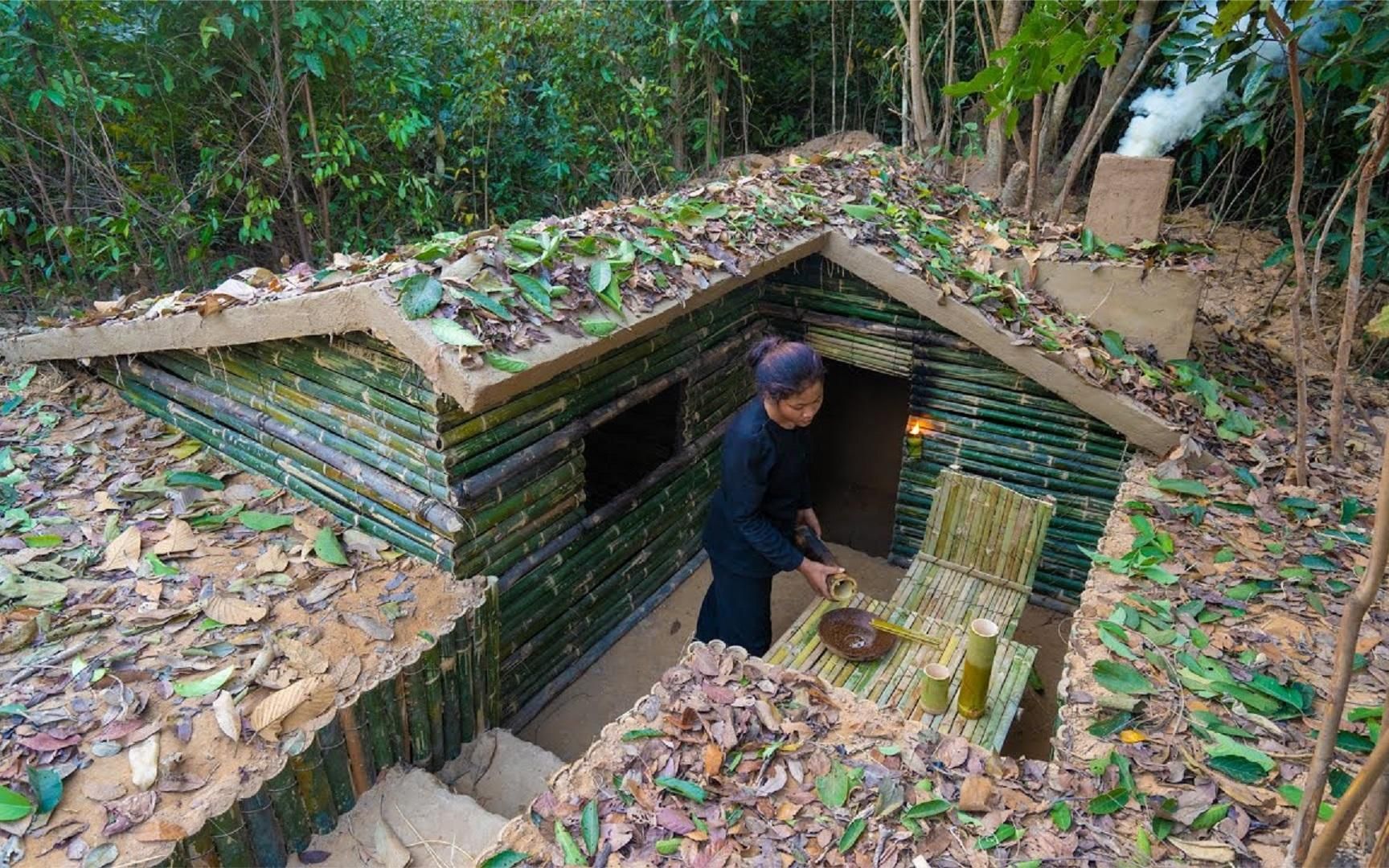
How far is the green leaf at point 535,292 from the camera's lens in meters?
3.53

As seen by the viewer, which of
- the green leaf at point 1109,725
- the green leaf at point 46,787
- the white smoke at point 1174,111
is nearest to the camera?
the green leaf at point 46,787

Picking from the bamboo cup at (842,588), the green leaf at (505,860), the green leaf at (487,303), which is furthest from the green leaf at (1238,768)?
the green leaf at (487,303)

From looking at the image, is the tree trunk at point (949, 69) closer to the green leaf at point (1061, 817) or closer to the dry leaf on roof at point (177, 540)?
the green leaf at point (1061, 817)

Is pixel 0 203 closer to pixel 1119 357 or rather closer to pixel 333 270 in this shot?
pixel 333 270

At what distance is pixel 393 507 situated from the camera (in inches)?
149

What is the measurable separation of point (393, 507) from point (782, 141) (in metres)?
10.1

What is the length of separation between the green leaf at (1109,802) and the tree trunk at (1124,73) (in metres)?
5.80

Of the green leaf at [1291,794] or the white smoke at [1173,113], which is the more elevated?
the white smoke at [1173,113]

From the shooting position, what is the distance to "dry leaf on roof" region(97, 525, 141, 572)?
140 inches

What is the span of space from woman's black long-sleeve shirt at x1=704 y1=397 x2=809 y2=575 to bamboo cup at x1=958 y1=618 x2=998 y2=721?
2.81 ft

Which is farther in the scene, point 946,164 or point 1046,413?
point 946,164

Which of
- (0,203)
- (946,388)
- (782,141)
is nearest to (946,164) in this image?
(782,141)

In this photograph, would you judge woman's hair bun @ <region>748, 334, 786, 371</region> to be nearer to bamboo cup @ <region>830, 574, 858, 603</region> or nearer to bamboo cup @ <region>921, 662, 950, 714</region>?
bamboo cup @ <region>830, 574, 858, 603</region>

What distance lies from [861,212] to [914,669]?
3152 mm
